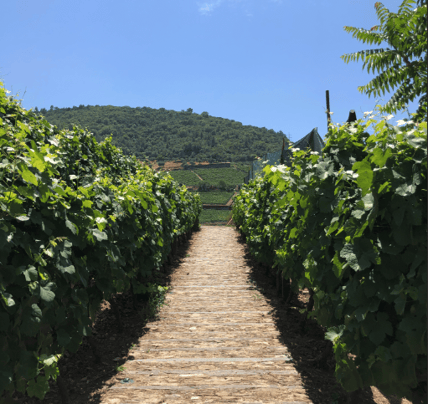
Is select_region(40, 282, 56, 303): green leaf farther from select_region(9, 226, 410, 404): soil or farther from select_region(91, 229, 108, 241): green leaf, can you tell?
select_region(9, 226, 410, 404): soil

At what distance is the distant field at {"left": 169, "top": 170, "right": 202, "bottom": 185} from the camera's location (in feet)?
157

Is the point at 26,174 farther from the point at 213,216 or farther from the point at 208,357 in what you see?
the point at 213,216

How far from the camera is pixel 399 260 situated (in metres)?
1.82

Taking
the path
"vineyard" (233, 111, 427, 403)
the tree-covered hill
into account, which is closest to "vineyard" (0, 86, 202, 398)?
the path

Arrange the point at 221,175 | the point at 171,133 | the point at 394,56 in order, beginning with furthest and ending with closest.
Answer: the point at 171,133 < the point at 221,175 < the point at 394,56

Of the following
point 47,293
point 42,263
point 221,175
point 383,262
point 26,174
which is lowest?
point 47,293

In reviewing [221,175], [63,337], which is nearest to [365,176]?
[63,337]

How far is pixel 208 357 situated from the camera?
3230 mm

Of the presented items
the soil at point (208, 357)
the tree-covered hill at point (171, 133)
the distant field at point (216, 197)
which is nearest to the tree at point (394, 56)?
the soil at point (208, 357)

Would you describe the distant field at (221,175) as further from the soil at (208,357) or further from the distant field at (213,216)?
the soil at (208,357)

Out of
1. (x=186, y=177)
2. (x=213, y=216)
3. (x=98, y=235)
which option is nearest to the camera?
(x=98, y=235)

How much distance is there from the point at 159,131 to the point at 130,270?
82.4 meters

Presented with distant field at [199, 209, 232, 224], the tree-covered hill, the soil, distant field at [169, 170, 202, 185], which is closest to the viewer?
the soil

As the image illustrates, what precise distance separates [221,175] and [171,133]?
34.7 metres
